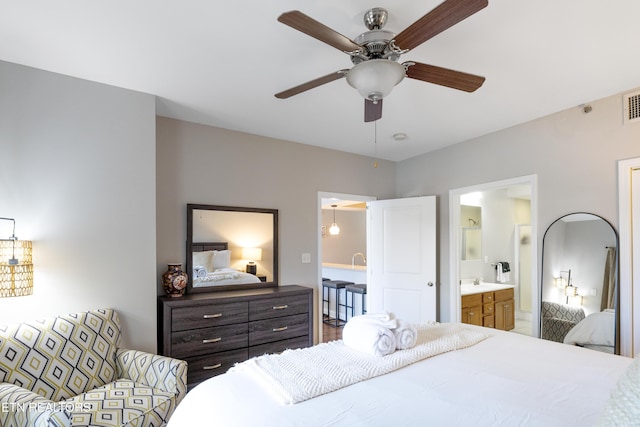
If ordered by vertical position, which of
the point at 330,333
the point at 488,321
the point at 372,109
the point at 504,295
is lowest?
the point at 330,333

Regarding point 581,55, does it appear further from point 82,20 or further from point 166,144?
point 166,144

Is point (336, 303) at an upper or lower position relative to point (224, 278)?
lower

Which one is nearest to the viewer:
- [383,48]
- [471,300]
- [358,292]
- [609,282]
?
[383,48]

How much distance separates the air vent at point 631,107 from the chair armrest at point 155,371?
3.66 metres

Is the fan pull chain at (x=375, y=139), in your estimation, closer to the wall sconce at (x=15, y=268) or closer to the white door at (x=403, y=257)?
the white door at (x=403, y=257)

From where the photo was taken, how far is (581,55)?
7.09 ft

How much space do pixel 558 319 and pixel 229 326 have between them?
289 centimetres

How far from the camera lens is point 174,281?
308cm

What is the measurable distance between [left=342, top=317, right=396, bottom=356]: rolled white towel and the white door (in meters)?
2.20

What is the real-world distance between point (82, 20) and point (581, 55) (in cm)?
289

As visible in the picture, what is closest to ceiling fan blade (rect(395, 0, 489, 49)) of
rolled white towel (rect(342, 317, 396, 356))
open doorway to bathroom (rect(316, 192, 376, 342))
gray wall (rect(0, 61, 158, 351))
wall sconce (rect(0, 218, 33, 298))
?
rolled white towel (rect(342, 317, 396, 356))

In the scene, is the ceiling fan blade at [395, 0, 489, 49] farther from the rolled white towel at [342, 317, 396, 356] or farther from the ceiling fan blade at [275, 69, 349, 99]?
the rolled white towel at [342, 317, 396, 356]

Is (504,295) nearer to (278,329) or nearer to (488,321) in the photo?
(488,321)

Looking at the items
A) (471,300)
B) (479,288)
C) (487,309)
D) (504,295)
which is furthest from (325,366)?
(504,295)
